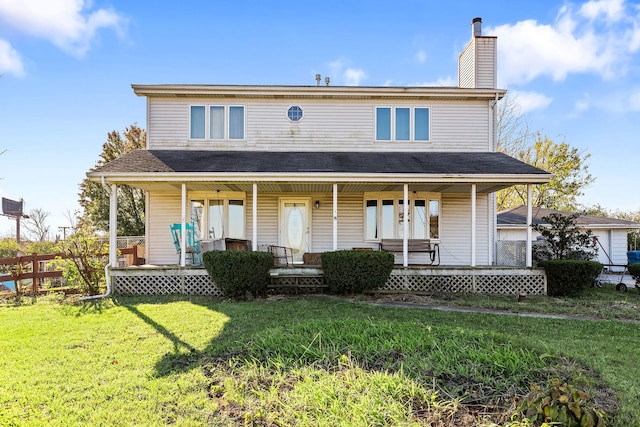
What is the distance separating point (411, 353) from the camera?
14.5 ft

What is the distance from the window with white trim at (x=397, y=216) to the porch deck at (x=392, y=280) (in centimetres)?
232

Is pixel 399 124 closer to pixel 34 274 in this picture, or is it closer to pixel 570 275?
pixel 570 275

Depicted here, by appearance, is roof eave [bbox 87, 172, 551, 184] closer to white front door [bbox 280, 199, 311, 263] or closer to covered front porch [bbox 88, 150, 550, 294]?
covered front porch [bbox 88, 150, 550, 294]

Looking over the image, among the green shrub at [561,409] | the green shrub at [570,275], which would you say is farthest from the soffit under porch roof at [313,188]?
the green shrub at [561,409]

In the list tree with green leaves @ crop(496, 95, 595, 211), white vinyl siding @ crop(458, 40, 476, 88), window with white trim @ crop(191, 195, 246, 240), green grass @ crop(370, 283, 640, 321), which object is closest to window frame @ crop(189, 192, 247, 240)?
window with white trim @ crop(191, 195, 246, 240)

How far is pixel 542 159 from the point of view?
2586 cm

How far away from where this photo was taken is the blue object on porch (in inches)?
420

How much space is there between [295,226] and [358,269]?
13.7 ft

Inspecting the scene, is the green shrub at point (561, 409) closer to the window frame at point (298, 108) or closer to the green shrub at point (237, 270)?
the green shrub at point (237, 270)

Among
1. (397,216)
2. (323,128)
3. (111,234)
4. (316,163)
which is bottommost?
(111,234)

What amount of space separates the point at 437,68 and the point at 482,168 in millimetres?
11151

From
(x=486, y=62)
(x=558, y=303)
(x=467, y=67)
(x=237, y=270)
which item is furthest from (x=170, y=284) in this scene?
(x=486, y=62)

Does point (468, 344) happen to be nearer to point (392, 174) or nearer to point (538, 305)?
point (538, 305)

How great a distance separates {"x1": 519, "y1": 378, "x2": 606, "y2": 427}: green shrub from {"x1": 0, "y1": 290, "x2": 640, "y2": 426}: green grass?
309mm
